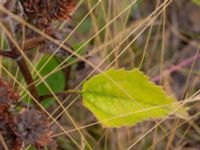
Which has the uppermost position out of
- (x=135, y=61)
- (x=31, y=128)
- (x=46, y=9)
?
(x=46, y=9)

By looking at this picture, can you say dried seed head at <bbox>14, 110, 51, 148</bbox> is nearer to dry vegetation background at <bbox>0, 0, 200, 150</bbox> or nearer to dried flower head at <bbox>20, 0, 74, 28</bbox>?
dried flower head at <bbox>20, 0, 74, 28</bbox>

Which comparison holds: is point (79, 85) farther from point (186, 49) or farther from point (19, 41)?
point (186, 49)

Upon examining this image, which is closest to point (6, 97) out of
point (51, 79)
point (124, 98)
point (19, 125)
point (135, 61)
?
point (19, 125)

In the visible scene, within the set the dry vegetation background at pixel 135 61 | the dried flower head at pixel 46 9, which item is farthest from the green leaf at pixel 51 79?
the dried flower head at pixel 46 9

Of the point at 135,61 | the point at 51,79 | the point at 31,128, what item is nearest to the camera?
the point at 31,128

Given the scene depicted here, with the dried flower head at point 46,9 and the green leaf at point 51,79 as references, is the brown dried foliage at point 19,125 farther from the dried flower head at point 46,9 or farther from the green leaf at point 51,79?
the green leaf at point 51,79

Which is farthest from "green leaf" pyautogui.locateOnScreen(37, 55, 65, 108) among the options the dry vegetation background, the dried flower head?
the dried flower head

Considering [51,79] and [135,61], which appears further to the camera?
[135,61]

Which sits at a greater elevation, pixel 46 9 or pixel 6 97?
pixel 46 9

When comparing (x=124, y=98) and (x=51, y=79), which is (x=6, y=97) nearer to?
(x=124, y=98)
